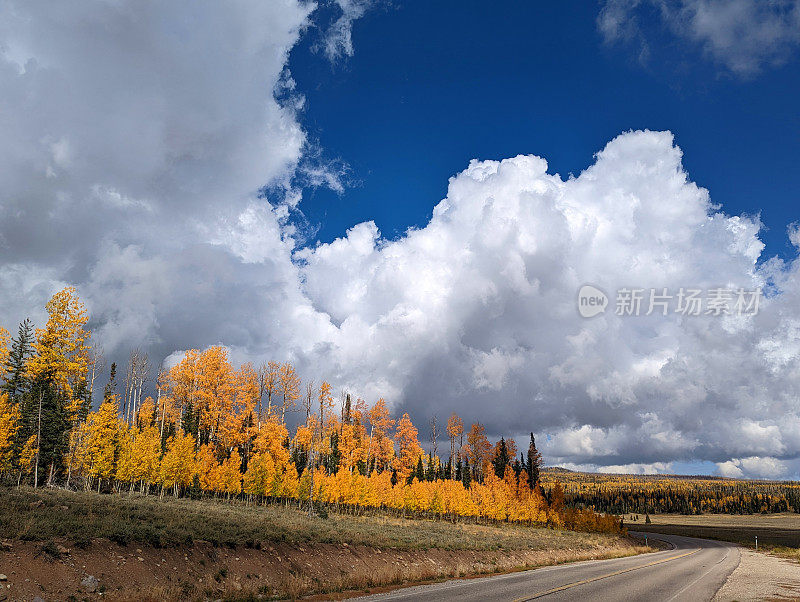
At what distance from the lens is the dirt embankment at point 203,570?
12.8 m

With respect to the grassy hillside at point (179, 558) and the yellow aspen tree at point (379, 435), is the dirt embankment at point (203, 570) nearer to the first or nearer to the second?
the grassy hillside at point (179, 558)

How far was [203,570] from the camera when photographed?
1630 cm

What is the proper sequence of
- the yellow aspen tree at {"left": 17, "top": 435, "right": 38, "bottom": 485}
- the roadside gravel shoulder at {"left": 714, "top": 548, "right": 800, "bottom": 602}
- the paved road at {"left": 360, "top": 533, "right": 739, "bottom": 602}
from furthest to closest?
the yellow aspen tree at {"left": 17, "top": 435, "right": 38, "bottom": 485} < the roadside gravel shoulder at {"left": 714, "top": 548, "right": 800, "bottom": 602} < the paved road at {"left": 360, "top": 533, "right": 739, "bottom": 602}

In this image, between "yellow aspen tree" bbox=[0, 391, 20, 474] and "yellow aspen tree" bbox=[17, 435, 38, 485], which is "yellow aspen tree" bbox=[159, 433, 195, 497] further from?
"yellow aspen tree" bbox=[0, 391, 20, 474]

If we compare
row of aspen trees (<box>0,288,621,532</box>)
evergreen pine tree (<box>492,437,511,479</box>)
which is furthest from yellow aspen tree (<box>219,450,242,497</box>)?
evergreen pine tree (<box>492,437,511,479</box>)

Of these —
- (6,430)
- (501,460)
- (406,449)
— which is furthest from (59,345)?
(501,460)

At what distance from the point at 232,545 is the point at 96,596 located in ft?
19.2

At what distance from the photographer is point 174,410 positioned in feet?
233

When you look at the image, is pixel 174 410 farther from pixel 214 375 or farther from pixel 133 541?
pixel 133 541

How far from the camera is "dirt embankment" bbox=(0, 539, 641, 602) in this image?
1281 cm

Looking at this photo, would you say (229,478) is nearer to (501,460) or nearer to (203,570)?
(203,570)

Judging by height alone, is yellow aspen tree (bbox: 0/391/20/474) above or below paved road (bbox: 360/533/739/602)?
above

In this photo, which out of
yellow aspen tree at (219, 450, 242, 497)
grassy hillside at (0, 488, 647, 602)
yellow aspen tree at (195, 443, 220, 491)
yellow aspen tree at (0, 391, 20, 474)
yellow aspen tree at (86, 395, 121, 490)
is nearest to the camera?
grassy hillside at (0, 488, 647, 602)

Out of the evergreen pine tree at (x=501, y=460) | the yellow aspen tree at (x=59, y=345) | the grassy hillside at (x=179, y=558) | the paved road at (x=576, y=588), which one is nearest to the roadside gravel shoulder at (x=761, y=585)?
the paved road at (x=576, y=588)
